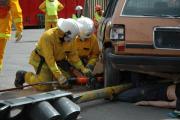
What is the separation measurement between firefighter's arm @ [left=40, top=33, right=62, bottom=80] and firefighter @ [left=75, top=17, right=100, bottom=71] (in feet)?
2.28

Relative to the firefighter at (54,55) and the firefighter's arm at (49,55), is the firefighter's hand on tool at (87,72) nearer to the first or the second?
the firefighter at (54,55)

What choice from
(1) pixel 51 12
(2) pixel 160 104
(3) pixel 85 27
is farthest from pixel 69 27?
(1) pixel 51 12

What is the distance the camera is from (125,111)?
6.41 m

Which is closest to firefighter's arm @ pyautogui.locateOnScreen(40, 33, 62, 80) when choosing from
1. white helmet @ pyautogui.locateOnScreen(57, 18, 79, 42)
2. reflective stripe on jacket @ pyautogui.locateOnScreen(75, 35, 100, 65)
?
white helmet @ pyautogui.locateOnScreen(57, 18, 79, 42)

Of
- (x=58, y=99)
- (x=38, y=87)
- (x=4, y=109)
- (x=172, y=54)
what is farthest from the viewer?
(x=38, y=87)

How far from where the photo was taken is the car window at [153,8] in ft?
21.2

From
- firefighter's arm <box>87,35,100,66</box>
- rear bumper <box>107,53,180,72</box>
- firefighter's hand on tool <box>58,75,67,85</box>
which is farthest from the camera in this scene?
firefighter's arm <box>87,35,100,66</box>

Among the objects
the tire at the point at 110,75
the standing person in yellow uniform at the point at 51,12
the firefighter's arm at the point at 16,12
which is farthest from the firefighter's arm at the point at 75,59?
the standing person in yellow uniform at the point at 51,12

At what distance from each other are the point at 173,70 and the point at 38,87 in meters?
2.29

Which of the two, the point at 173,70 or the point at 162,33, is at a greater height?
the point at 162,33

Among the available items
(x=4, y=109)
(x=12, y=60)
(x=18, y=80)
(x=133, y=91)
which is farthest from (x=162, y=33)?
(x=12, y=60)

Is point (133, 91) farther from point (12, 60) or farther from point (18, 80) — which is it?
point (12, 60)

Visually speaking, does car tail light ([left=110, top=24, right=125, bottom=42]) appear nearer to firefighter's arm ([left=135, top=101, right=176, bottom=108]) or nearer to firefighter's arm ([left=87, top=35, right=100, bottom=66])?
firefighter's arm ([left=135, top=101, right=176, bottom=108])

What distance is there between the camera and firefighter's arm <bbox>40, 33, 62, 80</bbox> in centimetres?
716
